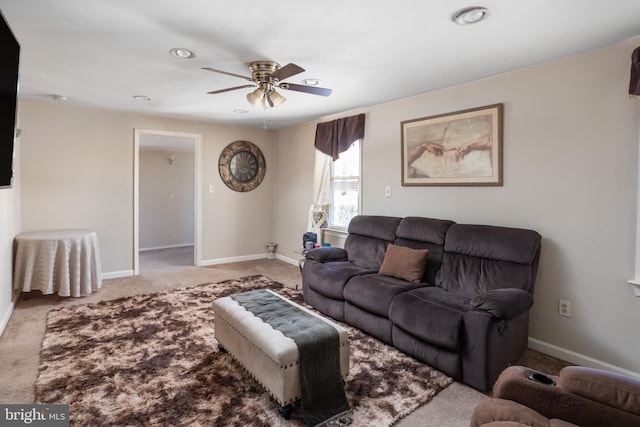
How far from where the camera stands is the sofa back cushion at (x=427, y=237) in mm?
3111

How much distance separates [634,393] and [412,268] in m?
1.87

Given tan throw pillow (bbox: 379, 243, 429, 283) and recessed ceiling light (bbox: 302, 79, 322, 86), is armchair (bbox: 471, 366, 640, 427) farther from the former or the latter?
recessed ceiling light (bbox: 302, 79, 322, 86)

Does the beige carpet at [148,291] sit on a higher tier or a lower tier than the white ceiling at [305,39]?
lower

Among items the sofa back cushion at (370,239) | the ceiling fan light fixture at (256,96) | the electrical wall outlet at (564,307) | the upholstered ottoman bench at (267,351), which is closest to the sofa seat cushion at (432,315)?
the upholstered ottoman bench at (267,351)

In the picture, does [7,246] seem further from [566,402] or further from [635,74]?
[635,74]

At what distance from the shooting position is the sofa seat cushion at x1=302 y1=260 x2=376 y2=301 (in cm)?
320

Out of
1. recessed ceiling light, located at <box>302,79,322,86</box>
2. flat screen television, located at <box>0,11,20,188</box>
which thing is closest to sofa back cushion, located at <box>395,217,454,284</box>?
recessed ceiling light, located at <box>302,79,322,86</box>

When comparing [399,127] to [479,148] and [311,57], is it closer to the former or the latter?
[479,148]

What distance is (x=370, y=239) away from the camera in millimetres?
3766

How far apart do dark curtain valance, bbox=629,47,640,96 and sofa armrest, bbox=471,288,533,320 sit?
1.50 metres

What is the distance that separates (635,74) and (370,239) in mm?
2474

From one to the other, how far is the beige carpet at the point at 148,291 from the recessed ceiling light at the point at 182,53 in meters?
2.48

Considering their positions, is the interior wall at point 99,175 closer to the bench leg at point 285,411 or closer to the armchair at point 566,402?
the bench leg at point 285,411

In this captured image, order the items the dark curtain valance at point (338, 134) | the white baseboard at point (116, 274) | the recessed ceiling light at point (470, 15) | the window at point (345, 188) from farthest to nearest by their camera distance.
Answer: the white baseboard at point (116, 274) → the window at point (345, 188) → the dark curtain valance at point (338, 134) → the recessed ceiling light at point (470, 15)
